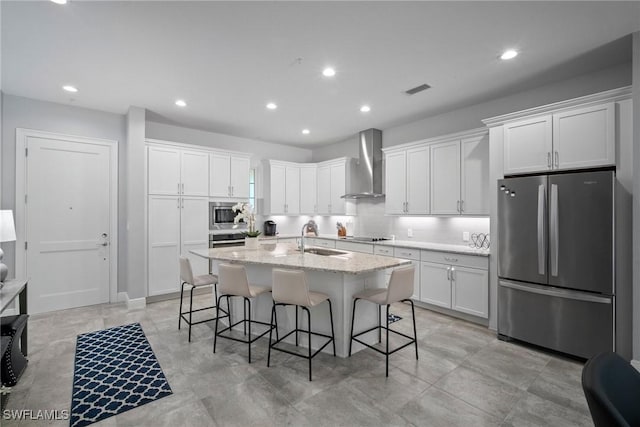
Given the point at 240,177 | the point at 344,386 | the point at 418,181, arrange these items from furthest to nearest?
the point at 240,177, the point at 418,181, the point at 344,386

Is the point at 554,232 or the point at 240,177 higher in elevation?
the point at 240,177

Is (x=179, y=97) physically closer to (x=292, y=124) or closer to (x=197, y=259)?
(x=292, y=124)

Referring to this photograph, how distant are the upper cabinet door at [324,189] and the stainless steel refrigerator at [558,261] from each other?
349cm

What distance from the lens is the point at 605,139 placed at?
277cm

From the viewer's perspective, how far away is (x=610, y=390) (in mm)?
1025

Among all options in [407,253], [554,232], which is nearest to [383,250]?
Answer: [407,253]

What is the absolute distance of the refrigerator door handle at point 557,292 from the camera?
270 centimetres

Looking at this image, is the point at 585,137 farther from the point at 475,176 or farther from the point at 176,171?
the point at 176,171

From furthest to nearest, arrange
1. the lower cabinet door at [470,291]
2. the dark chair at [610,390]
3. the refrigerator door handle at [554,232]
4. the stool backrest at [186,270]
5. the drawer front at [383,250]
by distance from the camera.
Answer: the drawer front at [383,250] < the lower cabinet door at [470,291] < the stool backrest at [186,270] < the refrigerator door handle at [554,232] < the dark chair at [610,390]

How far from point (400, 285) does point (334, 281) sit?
24.8 inches

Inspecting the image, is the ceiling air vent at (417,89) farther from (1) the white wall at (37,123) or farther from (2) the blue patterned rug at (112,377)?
(1) the white wall at (37,123)

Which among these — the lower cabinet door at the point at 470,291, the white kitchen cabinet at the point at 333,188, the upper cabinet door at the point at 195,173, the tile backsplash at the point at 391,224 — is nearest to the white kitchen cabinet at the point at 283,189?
the tile backsplash at the point at 391,224

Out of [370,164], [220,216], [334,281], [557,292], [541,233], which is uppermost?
[370,164]

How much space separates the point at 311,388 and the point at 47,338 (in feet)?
10.2
